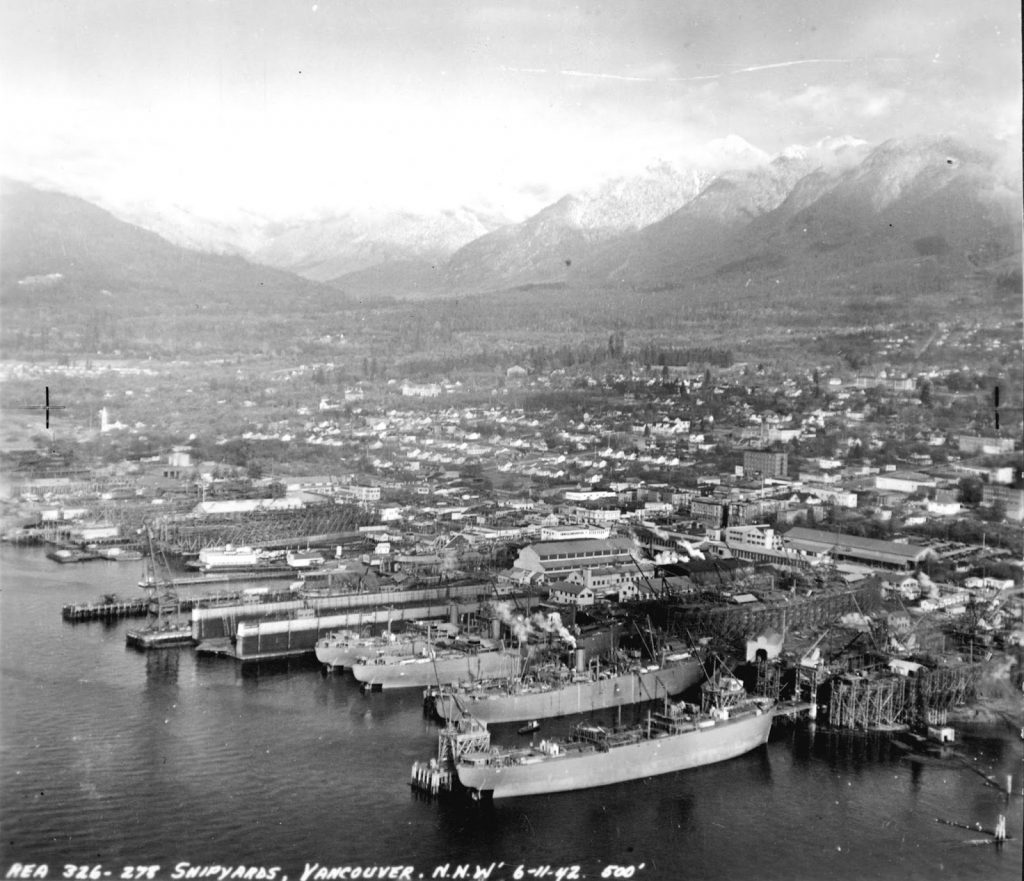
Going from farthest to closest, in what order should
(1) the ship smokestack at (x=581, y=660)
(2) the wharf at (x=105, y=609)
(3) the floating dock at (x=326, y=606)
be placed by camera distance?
1. (2) the wharf at (x=105, y=609)
2. (3) the floating dock at (x=326, y=606)
3. (1) the ship smokestack at (x=581, y=660)

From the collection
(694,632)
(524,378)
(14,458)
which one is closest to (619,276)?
(524,378)

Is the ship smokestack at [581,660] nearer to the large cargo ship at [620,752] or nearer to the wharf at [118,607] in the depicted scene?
the large cargo ship at [620,752]

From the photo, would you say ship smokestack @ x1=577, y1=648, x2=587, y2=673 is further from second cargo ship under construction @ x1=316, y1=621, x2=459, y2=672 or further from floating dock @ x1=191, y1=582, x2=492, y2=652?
floating dock @ x1=191, y1=582, x2=492, y2=652

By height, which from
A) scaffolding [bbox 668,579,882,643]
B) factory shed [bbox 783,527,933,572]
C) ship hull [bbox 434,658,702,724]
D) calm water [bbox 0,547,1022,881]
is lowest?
calm water [bbox 0,547,1022,881]

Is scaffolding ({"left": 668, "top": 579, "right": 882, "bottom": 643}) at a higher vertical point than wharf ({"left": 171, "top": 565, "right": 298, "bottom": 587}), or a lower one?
higher

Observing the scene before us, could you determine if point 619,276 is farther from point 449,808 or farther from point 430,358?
point 449,808

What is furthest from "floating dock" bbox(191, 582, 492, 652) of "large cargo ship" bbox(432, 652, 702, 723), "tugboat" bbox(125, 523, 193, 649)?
"large cargo ship" bbox(432, 652, 702, 723)

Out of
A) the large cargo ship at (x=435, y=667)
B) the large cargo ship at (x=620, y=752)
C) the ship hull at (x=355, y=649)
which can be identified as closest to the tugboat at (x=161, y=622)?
the ship hull at (x=355, y=649)
